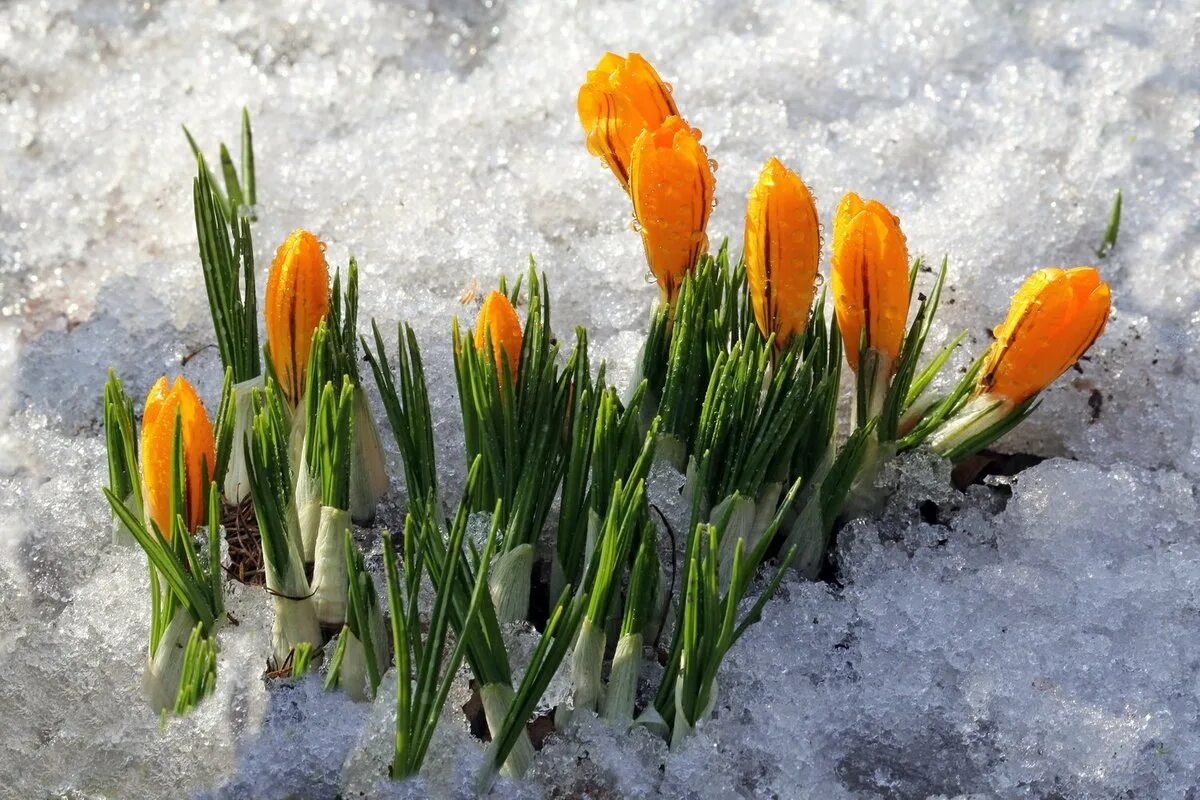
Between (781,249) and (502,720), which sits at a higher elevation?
(781,249)

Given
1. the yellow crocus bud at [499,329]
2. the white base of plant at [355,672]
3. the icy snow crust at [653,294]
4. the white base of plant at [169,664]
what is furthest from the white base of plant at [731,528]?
the white base of plant at [169,664]

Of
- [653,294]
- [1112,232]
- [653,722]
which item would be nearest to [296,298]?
[653,722]

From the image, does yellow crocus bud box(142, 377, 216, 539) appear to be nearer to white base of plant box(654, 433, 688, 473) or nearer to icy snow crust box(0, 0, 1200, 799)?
icy snow crust box(0, 0, 1200, 799)

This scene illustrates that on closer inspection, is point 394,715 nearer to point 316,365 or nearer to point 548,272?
point 316,365

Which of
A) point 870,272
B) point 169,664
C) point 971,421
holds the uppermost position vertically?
point 870,272

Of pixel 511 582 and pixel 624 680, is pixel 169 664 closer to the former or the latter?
pixel 511 582

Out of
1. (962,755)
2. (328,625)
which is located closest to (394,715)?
(328,625)

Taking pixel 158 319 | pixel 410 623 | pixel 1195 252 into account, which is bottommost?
pixel 410 623
